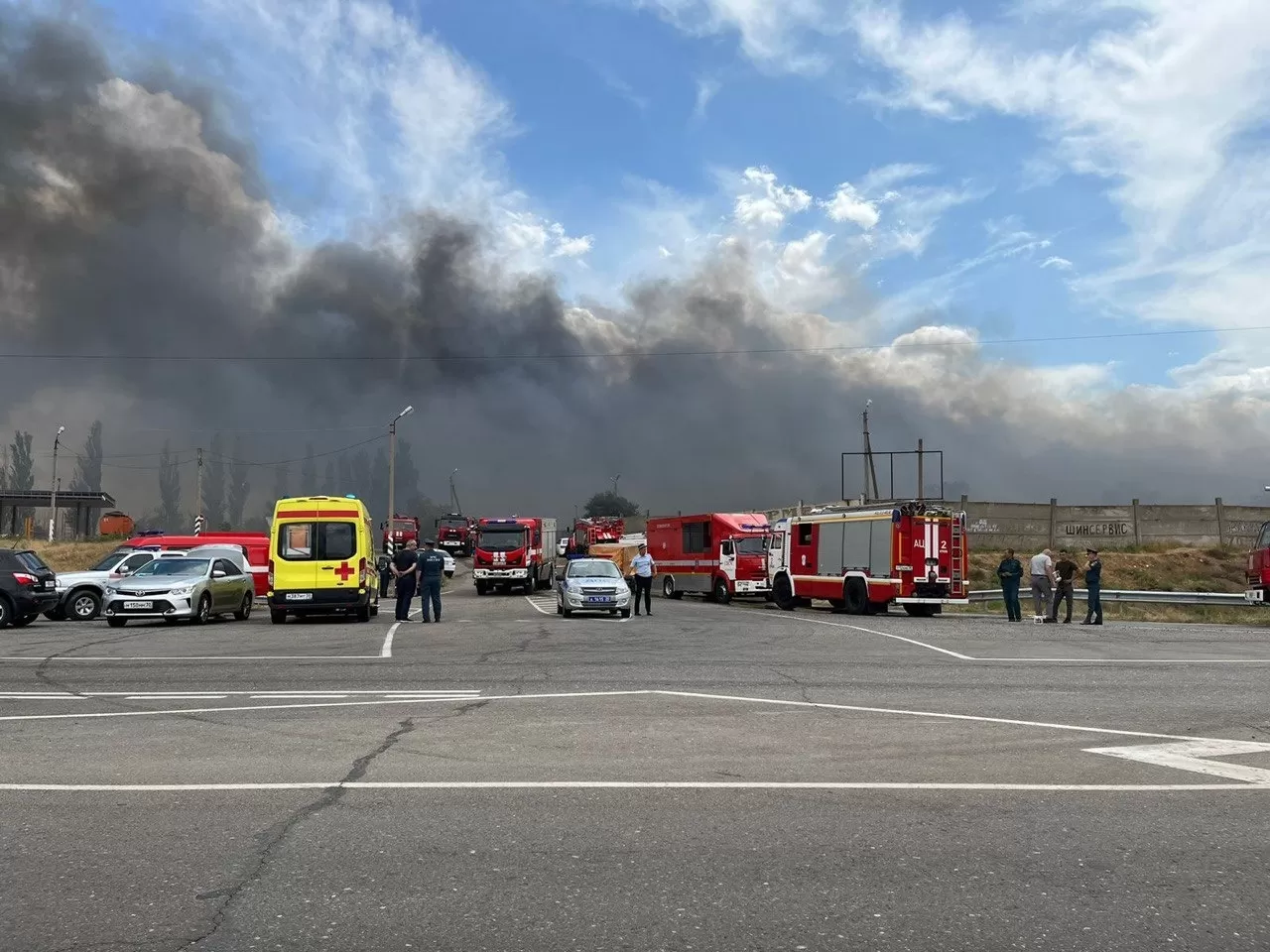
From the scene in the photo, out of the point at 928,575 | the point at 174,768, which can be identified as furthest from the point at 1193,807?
the point at 928,575

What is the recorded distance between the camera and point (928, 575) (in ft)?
95.6

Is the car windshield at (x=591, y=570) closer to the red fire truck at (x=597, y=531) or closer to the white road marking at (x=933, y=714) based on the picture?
the white road marking at (x=933, y=714)

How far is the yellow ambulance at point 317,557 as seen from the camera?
25.1 metres

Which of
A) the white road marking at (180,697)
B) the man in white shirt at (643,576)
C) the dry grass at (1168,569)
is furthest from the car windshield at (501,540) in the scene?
the white road marking at (180,697)

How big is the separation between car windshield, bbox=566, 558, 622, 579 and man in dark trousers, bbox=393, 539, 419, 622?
434 cm

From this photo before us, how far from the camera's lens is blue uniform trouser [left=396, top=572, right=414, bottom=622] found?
81.9 ft

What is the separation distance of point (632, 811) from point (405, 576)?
1930cm

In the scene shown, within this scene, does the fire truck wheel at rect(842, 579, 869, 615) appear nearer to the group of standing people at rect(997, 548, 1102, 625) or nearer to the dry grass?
the group of standing people at rect(997, 548, 1102, 625)

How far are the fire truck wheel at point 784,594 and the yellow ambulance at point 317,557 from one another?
13.7m

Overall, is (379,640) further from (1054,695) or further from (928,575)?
(928,575)

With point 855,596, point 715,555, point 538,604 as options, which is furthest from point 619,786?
point 715,555

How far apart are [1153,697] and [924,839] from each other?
24.4 feet

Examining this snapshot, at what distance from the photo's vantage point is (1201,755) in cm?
846

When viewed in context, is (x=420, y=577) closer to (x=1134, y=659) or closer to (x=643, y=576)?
(x=643, y=576)
